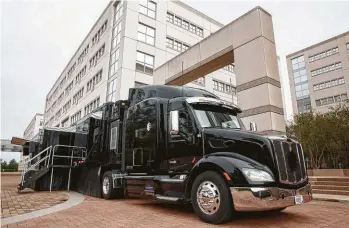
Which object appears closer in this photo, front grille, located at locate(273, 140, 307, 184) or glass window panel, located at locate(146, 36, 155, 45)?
front grille, located at locate(273, 140, 307, 184)

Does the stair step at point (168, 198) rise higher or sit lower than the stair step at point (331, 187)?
higher

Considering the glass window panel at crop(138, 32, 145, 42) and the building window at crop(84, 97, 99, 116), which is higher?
the glass window panel at crop(138, 32, 145, 42)

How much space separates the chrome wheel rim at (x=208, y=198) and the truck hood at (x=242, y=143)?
0.77 meters

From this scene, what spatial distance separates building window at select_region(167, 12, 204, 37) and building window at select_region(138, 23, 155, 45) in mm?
3579

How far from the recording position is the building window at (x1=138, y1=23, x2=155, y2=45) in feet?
82.7

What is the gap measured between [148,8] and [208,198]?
25.8 metres

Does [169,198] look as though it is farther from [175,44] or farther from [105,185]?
[175,44]

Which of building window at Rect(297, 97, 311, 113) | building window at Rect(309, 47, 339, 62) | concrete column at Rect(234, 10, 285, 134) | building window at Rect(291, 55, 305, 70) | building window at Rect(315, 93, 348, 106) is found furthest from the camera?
building window at Rect(291, 55, 305, 70)

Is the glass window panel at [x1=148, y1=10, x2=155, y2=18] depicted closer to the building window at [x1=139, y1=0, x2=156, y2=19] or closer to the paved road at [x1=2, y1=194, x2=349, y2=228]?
the building window at [x1=139, y1=0, x2=156, y2=19]

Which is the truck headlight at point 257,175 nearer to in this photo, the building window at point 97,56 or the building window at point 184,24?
the building window at point 184,24

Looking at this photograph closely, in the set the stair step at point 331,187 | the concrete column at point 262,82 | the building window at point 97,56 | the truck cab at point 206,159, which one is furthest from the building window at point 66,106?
the stair step at point 331,187

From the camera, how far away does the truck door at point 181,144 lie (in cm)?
570

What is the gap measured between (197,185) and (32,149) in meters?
15.4

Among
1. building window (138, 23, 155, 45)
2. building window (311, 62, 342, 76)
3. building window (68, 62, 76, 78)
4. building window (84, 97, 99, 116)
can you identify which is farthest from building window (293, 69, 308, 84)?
building window (68, 62, 76, 78)
